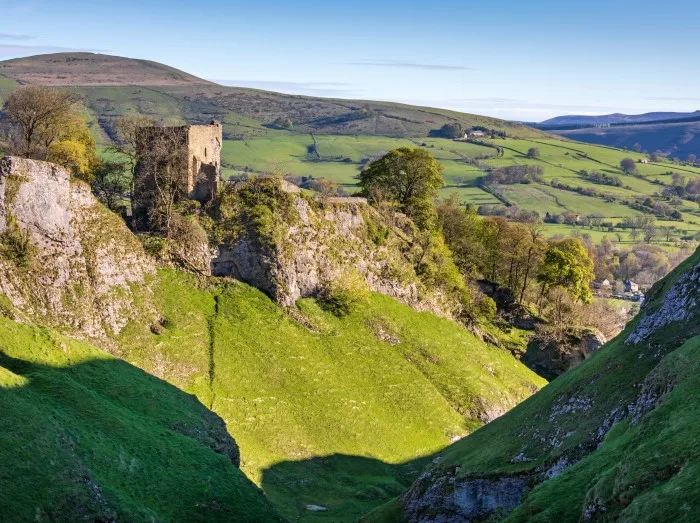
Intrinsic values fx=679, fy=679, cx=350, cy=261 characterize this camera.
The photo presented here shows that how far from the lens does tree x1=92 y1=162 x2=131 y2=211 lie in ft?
193

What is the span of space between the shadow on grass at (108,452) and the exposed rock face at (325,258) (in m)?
19.8

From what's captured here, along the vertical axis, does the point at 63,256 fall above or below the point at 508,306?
above

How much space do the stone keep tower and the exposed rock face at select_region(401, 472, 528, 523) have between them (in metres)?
34.6

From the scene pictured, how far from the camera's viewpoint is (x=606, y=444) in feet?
77.7

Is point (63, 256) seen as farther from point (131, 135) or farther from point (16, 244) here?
point (131, 135)

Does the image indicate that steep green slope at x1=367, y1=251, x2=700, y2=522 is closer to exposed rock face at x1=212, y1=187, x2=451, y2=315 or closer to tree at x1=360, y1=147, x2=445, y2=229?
exposed rock face at x1=212, y1=187, x2=451, y2=315

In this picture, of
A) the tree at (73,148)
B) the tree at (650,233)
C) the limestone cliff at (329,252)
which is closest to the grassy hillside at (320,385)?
the limestone cliff at (329,252)

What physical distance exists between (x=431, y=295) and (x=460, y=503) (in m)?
41.0

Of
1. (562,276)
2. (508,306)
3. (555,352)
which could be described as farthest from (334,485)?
(562,276)

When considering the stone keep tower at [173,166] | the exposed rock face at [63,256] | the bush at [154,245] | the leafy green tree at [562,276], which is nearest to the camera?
the exposed rock face at [63,256]

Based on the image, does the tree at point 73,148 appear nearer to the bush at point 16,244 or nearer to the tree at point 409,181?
the bush at point 16,244

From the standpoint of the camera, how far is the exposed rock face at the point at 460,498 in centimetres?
2747

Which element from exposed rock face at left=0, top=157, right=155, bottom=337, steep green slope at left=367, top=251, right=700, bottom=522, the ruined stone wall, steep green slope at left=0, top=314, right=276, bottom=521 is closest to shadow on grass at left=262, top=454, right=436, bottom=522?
steep green slope at left=0, top=314, right=276, bottom=521

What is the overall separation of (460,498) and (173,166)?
38.2m
